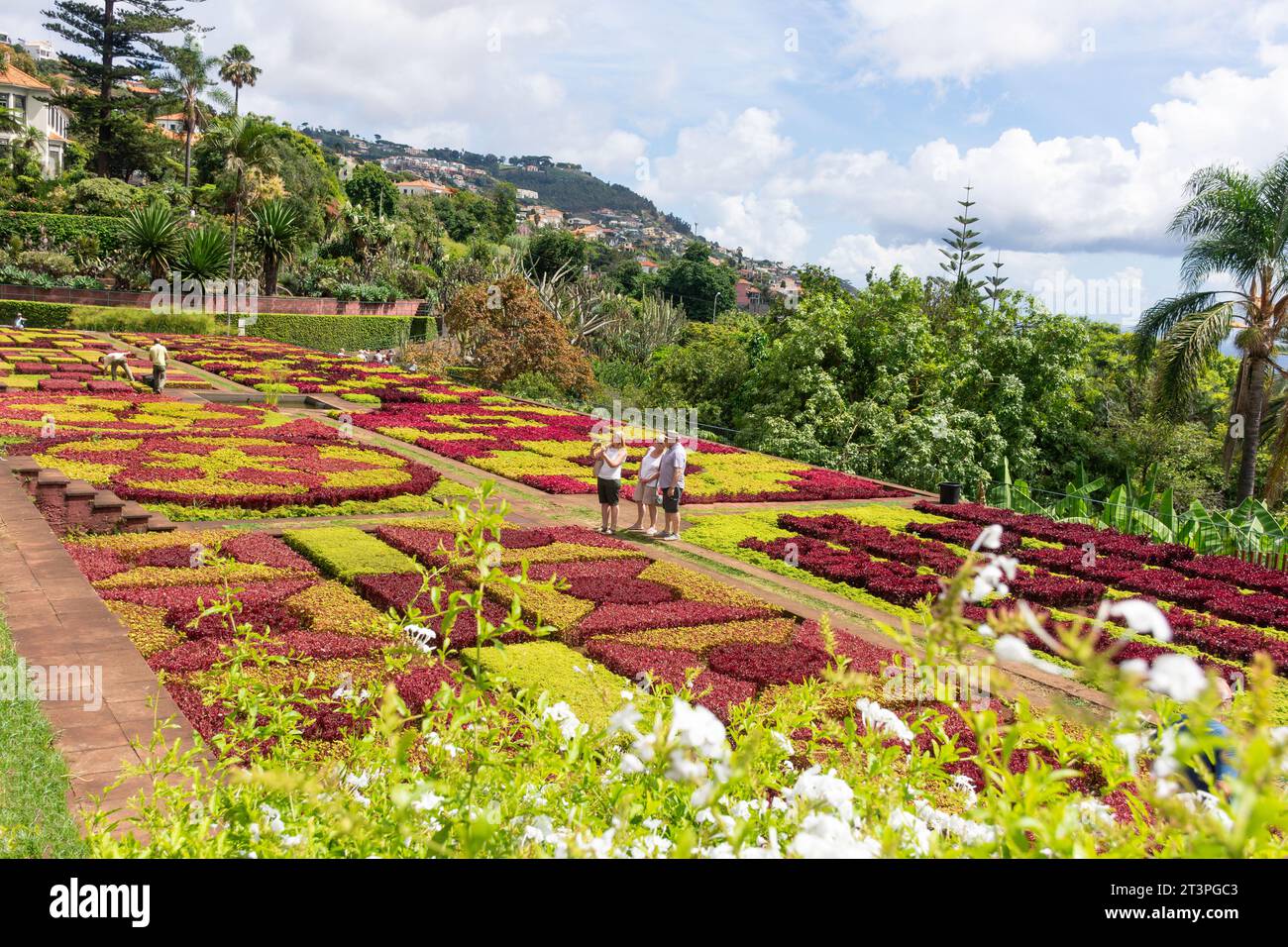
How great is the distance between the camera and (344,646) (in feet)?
21.9

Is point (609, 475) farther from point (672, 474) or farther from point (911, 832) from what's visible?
point (911, 832)

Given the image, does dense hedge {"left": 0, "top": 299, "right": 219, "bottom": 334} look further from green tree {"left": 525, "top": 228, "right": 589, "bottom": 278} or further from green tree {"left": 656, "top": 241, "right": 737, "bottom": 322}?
green tree {"left": 656, "top": 241, "right": 737, "bottom": 322}

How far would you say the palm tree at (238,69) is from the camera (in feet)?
221

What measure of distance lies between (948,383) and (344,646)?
18.9 meters

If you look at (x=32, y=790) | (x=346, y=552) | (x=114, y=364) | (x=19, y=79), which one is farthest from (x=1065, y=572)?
(x=19, y=79)

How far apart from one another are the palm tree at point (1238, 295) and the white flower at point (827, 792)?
60.3 ft

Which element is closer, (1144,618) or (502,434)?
(1144,618)

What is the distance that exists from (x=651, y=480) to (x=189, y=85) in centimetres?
5590

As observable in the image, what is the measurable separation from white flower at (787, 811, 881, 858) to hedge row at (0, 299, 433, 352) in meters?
38.2

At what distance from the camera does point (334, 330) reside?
133 feet

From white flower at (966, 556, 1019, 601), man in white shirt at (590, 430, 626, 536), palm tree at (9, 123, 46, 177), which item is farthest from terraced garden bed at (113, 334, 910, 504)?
palm tree at (9, 123, 46, 177)

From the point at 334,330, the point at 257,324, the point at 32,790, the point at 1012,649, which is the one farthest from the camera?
the point at 334,330
